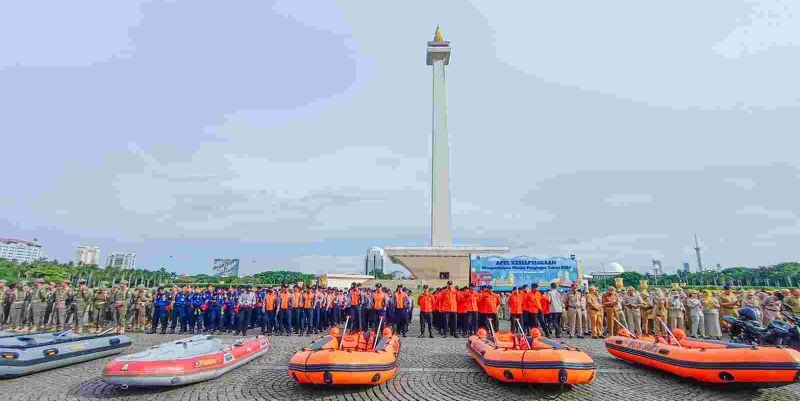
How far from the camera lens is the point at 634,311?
13.6m

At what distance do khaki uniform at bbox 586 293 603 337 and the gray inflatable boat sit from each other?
13.9 m

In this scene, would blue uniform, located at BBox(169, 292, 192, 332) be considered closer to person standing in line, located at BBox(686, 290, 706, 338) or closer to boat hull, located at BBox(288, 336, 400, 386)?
boat hull, located at BBox(288, 336, 400, 386)

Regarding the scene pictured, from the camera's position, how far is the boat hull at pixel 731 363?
6.36m

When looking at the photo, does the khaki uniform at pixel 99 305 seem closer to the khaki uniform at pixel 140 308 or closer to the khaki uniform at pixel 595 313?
the khaki uniform at pixel 140 308

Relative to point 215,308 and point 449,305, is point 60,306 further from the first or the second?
point 449,305

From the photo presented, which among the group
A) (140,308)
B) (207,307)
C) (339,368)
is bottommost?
(339,368)

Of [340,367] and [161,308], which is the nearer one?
[340,367]

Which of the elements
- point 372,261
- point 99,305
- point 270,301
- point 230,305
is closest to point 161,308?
point 99,305

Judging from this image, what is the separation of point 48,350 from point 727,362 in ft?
41.7

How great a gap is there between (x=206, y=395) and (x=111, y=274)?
3369 inches

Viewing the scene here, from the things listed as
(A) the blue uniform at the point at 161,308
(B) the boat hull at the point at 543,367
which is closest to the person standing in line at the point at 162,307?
(A) the blue uniform at the point at 161,308

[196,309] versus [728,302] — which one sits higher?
[728,302]

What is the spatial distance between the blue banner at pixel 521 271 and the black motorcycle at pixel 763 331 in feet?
42.0

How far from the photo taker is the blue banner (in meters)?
22.2
